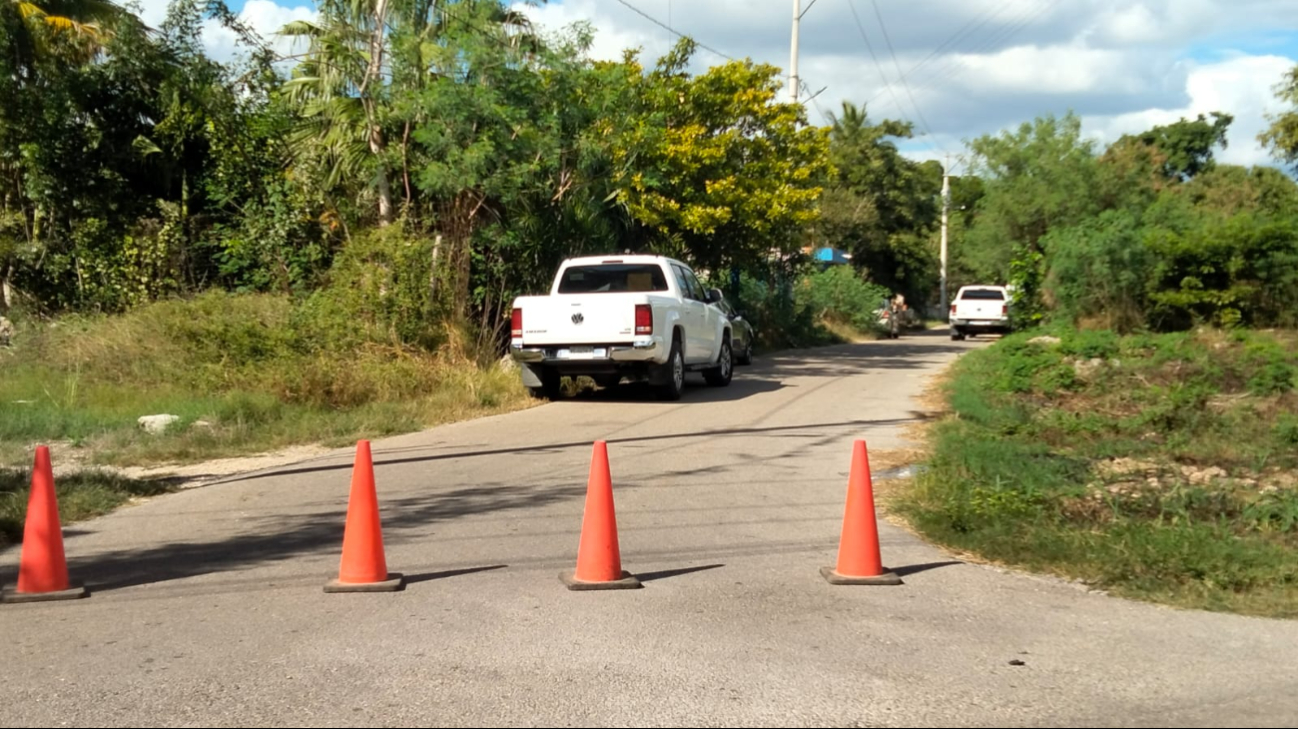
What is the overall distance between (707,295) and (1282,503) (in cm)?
1138

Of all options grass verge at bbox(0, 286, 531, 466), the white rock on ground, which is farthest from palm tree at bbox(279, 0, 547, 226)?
the white rock on ground

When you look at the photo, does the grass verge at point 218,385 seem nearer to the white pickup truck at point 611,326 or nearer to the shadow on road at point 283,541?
the white pickup truck at point 611,326

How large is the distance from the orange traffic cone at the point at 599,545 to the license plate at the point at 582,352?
890 centimetres

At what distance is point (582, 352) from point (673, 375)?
1525 mm

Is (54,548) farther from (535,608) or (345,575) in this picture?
(535,608)

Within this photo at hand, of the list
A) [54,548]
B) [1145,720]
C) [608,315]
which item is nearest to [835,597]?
[1145,720]

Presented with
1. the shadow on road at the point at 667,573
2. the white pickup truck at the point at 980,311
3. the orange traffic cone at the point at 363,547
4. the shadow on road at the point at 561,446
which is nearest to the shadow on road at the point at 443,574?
the orange traffic cone at the point at 363,547

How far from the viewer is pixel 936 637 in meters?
5.63

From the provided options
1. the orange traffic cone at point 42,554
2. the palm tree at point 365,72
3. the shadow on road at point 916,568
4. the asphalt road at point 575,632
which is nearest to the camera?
the asphalt road at point 575,632

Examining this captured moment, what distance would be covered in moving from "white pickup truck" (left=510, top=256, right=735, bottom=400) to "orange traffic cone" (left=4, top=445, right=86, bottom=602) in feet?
30.9

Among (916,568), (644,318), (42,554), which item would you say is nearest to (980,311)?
(644,318)

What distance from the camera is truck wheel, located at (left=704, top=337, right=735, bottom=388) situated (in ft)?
62.5

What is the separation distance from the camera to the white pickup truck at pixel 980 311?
37.8m

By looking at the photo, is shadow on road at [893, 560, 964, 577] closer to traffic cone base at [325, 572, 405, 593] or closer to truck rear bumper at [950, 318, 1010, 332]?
traffic cone base at [325, 572, 405, 593]
